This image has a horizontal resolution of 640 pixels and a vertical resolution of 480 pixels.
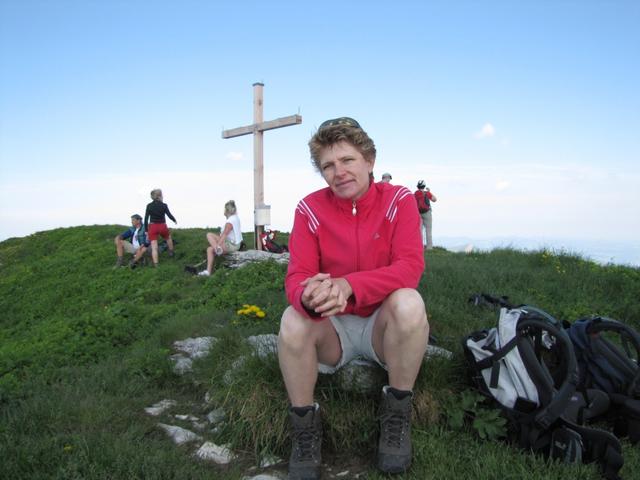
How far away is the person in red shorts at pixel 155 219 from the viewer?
12.2 meters

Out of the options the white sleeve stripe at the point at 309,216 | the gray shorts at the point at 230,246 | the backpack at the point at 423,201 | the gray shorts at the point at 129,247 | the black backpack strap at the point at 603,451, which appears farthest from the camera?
the gray shorts at the point at 129,247

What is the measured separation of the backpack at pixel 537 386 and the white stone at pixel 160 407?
2.28 m

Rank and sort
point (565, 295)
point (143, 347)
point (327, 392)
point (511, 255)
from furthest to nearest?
point (511, 255), point (565, 295), point (143, 347), point (327, 392)

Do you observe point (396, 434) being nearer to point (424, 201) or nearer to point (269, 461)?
point (269, 461)

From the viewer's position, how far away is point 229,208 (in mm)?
11031

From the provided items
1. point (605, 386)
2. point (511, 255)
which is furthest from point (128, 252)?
point (605, 386)

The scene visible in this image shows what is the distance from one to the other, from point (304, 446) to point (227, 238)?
27.4 ft

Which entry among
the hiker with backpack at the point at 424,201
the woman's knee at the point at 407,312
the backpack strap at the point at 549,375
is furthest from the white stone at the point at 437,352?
the hiker with backpack at the point at 424,201

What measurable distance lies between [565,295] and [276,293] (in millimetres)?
3767

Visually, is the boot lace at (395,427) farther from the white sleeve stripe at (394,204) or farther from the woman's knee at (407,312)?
the white sleeve stripe at (394,204)

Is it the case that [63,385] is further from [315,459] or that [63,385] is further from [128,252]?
[128,252]

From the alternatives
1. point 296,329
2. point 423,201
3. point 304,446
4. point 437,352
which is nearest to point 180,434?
point 304,446

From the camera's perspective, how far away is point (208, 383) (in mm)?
3891

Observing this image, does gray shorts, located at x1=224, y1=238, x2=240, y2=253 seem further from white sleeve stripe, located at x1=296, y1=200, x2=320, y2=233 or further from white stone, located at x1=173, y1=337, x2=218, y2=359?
white sleeve stripe, located at x1=296, y1=200, x2=320, y2=233
